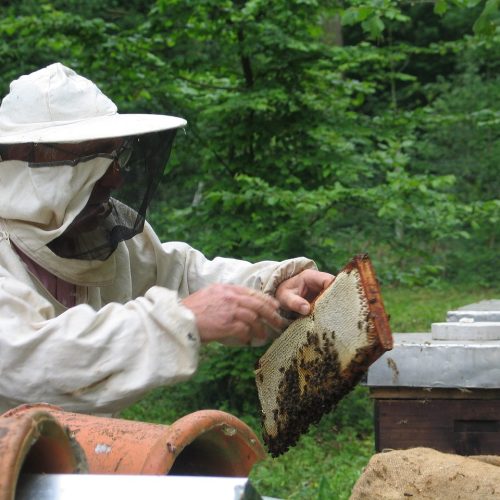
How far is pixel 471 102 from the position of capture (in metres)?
12.4

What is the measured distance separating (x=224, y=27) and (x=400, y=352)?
350 centimetres

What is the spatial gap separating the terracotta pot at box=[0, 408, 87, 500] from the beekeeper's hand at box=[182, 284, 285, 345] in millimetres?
542

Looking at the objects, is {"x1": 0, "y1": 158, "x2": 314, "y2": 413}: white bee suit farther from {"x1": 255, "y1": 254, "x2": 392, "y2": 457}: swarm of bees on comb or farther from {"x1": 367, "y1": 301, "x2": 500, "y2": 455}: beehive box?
{"x1": 367, "y1": 301, "x2": 500, "y2": 455}: beehive box

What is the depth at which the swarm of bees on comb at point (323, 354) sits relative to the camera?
6.15 ft

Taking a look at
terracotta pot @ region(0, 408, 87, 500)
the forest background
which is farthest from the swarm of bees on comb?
the forest background

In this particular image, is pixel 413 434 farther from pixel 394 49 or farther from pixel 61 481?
pixel 394 49

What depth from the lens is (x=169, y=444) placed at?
1329mm

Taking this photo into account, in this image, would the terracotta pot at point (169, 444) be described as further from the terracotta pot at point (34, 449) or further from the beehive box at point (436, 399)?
the beehive box at point (436, 399)

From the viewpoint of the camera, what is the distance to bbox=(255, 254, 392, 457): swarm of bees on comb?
188 cm

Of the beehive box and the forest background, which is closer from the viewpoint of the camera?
the beehive box

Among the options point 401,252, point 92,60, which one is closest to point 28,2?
point 92,60

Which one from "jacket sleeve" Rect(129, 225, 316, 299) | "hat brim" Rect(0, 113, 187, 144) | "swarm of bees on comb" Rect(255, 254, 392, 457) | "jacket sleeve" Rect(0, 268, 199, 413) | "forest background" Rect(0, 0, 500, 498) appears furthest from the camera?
"forest background" Rect(0, 0, 500, 498)

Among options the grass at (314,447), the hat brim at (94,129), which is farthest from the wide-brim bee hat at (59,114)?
the grass at (314,447)

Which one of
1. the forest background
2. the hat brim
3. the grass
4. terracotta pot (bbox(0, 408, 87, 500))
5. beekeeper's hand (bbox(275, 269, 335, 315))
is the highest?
the hat brim
